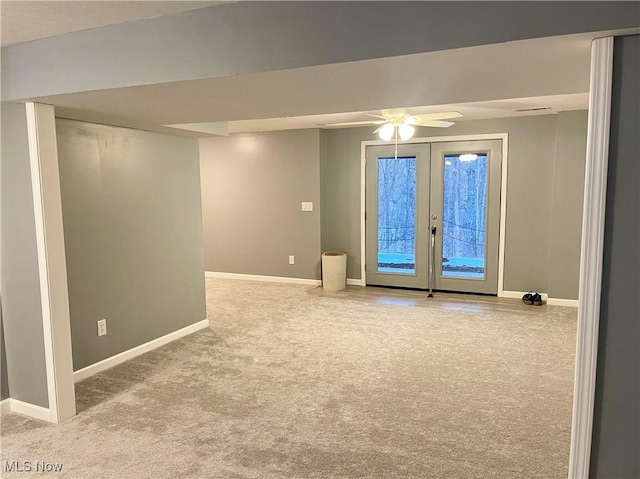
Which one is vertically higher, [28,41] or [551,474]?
[28,41]

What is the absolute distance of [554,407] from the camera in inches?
113

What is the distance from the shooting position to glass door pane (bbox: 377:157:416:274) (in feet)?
19.9

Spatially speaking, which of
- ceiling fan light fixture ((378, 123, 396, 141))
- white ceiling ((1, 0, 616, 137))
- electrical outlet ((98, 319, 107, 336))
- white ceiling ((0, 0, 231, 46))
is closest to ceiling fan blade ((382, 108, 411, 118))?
ceiling fan light fixture ((378, 123, 396, 141))

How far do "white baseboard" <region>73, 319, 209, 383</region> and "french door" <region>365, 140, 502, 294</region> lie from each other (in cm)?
282

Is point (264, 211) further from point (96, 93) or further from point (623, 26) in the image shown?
point (623, 26)

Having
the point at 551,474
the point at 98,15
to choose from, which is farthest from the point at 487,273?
the point at 98,15

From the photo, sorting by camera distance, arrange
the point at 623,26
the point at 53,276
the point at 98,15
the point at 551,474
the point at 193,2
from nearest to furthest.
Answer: the point at 623,26, the point at 193,2, the point at 98,15, the point at 551,474, the point at 53,276

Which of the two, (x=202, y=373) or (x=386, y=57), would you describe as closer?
(x=386, y=57)

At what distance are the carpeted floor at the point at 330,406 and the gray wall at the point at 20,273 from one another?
27 centimetres

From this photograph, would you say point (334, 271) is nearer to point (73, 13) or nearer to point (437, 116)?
point (437, 116)

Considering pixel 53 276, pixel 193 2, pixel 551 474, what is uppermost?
pixel 193 2

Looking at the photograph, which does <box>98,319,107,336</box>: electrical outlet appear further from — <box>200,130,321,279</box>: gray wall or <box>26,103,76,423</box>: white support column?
<box>200,130,321,279</box>: gray wall

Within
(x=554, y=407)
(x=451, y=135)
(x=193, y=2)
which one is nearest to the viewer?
(x=193, y=2)

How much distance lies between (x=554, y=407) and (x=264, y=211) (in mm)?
4741
